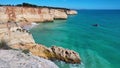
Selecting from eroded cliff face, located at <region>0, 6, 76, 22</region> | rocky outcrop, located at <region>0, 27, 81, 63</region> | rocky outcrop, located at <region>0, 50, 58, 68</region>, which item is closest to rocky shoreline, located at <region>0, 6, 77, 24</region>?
eroded cliff face, located at <region>0, 6, 76, 22</region>

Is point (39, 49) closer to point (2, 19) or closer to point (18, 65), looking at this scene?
point (18, 65)

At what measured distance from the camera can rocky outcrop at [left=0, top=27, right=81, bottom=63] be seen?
29.9 m

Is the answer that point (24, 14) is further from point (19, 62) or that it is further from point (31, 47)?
point (19, 62)

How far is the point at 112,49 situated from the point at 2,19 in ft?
119

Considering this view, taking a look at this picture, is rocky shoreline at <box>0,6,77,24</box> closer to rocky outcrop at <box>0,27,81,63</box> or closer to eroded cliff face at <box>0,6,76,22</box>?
eroded cliff face at <box>0,6,76,22</box>

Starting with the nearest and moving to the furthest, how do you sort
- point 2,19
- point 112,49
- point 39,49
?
point 39,49 → point 112,49 → point 2,19

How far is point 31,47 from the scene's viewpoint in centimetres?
3253

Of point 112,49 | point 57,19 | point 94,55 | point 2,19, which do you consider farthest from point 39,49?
point 57,19

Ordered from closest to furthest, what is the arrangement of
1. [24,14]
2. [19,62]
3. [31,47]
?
[19,62] → [31,47] → [24,14]

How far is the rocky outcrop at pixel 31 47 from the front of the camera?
29.9m

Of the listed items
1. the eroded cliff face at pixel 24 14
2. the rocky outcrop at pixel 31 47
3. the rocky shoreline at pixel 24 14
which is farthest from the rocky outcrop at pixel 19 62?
the eroded cliff face at pixel 24 14

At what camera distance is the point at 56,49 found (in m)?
31.0

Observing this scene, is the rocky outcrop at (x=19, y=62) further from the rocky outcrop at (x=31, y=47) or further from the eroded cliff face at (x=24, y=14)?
the eroded cliff face at (x=24, y=14)

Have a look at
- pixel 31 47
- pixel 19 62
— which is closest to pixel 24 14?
pixel 31 47
